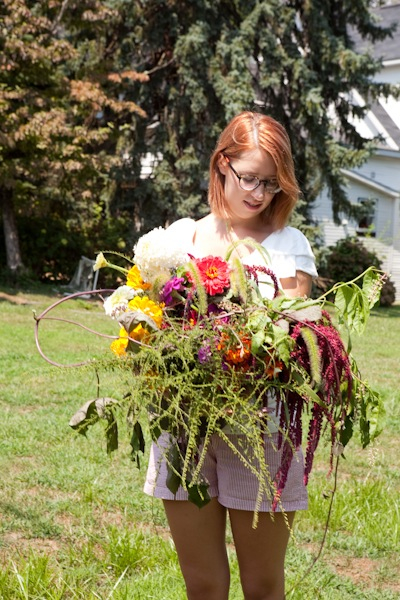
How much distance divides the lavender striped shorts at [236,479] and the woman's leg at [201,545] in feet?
0.18

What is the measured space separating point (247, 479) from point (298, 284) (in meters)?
0.63

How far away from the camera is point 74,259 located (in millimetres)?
19297

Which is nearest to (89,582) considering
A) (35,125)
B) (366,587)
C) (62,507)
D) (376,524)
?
(62,507)

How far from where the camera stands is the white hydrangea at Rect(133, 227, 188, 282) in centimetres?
227

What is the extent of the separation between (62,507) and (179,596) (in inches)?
48.6

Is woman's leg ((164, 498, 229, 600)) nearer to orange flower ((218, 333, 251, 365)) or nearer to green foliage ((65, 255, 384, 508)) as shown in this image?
green foliage ((65, 255, 384, 508))

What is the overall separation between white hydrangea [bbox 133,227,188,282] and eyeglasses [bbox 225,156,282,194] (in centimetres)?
37

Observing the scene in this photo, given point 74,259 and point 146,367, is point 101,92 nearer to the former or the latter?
point 74,259

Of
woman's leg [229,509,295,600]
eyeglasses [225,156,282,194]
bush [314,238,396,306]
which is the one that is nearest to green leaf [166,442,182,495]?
woman's leg [229,509,295,600]

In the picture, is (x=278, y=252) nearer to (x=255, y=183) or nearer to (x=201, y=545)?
(x=255, y=183)

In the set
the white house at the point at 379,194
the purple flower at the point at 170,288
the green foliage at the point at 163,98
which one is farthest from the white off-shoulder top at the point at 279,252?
the white house at the point at 379,194

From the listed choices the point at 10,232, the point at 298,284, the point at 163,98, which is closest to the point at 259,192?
the point at 298,284

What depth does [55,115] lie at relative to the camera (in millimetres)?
15562

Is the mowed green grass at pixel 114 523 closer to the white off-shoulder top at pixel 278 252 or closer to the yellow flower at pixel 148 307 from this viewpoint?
the yellow flower at pixel 148 307
